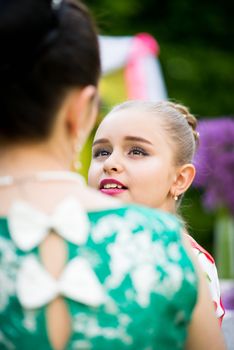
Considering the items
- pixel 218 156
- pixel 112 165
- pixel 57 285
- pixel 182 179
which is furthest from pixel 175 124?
pixel 218 156

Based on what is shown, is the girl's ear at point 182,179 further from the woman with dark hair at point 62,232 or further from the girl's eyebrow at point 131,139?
the woman with dark hair at point 62,232

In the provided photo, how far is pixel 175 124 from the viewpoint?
3.64 meters

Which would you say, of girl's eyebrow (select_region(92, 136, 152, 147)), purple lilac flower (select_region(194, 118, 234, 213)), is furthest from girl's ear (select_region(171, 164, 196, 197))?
purple lilac flower (select_region(194, 118, 234, 213))

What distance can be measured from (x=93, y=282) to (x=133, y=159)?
53.0 inches

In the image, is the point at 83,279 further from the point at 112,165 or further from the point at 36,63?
the point at 112,165

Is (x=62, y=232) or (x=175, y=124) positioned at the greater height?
(x=62, y=232)

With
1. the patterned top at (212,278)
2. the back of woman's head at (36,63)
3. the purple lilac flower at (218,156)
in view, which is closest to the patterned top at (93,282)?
the back of woman's head at (36,63)

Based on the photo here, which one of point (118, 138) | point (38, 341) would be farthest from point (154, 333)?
point (118, 138)

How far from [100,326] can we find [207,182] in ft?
19.5

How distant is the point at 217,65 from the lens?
15883mm

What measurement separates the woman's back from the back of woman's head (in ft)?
0.51

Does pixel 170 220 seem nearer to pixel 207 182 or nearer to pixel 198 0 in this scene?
pixel 207 182

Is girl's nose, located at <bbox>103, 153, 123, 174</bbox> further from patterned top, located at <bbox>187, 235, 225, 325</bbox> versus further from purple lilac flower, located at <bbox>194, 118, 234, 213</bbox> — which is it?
purple lilac flower, located at <bbox>194, 118, 234, 213</bbox>

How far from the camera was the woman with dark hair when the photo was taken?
2.01 meters
